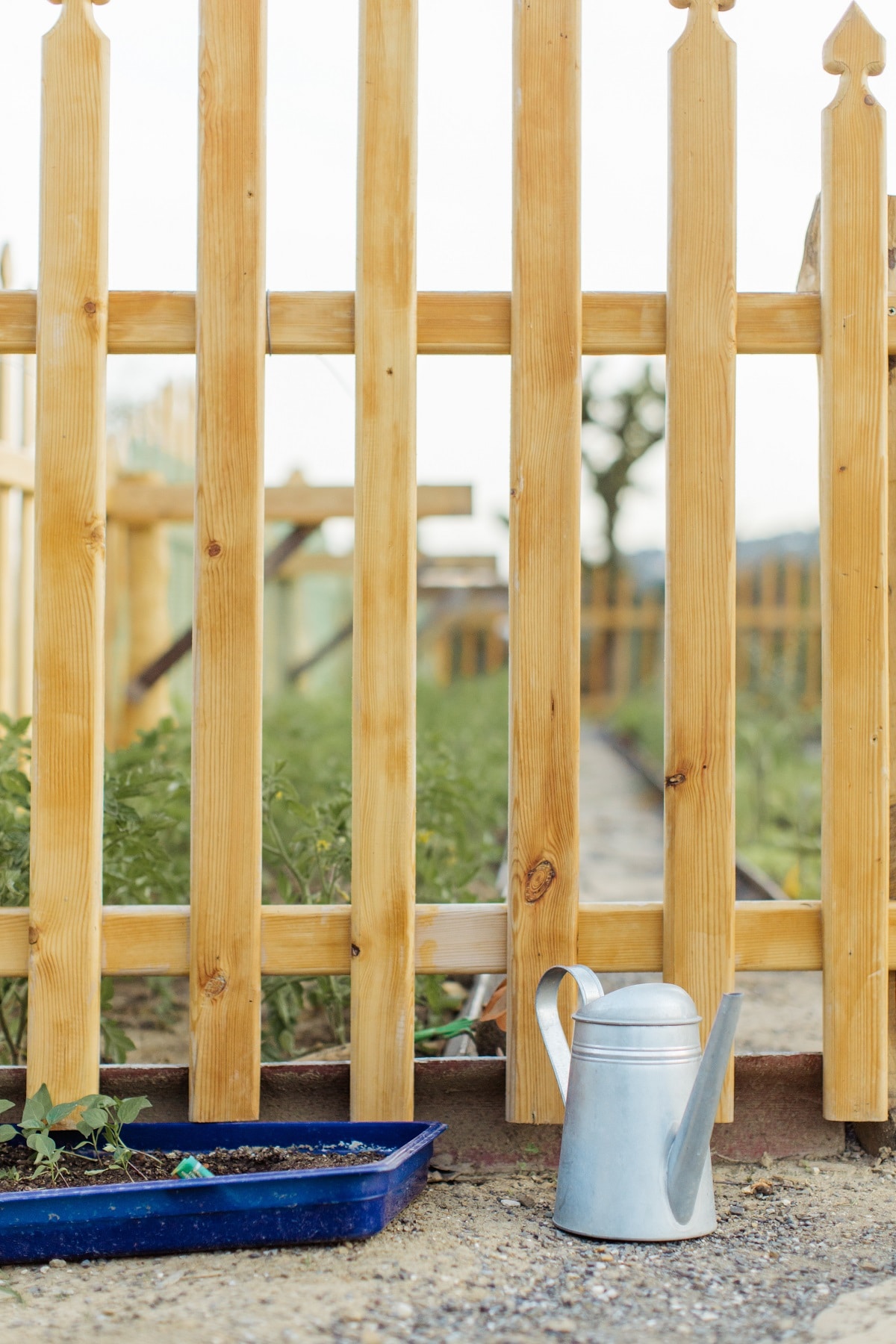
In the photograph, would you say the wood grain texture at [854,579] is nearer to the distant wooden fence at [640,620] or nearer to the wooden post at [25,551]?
the wooden post at [25,551]

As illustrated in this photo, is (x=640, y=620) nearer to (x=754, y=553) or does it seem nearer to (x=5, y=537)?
(x=754, y=553)

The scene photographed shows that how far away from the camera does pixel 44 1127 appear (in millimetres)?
1693

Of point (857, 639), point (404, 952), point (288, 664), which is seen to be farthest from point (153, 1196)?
point (288, 664)

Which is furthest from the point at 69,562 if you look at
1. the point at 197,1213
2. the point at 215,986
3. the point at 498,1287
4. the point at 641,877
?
the point at 641,877

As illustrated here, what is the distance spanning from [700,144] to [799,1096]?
5.03 feet

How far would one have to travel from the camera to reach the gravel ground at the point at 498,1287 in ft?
4.27

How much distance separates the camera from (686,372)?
1884mm

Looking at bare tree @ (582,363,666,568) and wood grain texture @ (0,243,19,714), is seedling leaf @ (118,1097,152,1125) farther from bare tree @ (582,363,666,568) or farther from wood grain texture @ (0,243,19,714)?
bare tree @ (582,363,666,568)

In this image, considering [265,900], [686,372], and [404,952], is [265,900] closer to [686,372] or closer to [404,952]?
[404,952]

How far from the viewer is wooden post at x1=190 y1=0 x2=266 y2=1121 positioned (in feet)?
5.96

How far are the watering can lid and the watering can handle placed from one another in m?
0.04

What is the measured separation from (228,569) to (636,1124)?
0.99 meters

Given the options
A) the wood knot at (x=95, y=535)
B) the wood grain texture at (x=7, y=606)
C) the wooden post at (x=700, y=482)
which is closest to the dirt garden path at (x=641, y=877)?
the wooden post at (x=700, y=482)

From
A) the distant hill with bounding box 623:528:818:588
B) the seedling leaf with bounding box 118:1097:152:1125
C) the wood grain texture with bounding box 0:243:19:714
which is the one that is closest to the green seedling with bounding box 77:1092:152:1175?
the seedling leaf with bounding box 118:1097:152:1125
